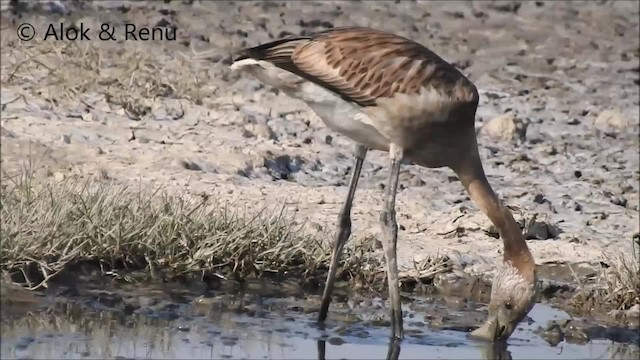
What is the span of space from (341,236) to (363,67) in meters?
0.82

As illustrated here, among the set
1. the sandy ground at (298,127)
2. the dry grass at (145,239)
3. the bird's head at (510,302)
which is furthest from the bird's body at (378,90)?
→ the sandy ground at (298,127)

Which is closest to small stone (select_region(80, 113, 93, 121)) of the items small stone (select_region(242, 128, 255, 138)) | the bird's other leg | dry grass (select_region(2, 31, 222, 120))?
dry grass (select_region(2, 31, 222, 120))

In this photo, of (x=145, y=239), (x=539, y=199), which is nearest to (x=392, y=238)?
(x=145, y=239)

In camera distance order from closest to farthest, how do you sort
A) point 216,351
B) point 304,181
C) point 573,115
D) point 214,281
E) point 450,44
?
1. point 216,351
2. point 214,281
3. point 304,181
4. point 573,115
5. point 450,44

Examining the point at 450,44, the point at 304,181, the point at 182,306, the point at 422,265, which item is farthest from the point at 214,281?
the point at 450,44

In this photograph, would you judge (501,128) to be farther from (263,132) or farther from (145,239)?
(145,239)

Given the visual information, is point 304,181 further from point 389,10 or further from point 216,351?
point 389,10

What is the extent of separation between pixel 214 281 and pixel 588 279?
2.07 metres

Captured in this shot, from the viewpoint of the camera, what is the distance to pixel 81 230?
6.83 metres

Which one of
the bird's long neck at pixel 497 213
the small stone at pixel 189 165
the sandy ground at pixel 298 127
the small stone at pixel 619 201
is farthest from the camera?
the small stone at pixel 619 201

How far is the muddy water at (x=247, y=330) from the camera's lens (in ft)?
19.5

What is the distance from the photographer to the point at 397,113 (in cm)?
666

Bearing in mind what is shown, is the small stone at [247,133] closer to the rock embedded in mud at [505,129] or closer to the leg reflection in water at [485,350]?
the rock embedded in mud at [505,129]

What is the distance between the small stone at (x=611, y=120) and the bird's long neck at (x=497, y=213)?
4.59 m
